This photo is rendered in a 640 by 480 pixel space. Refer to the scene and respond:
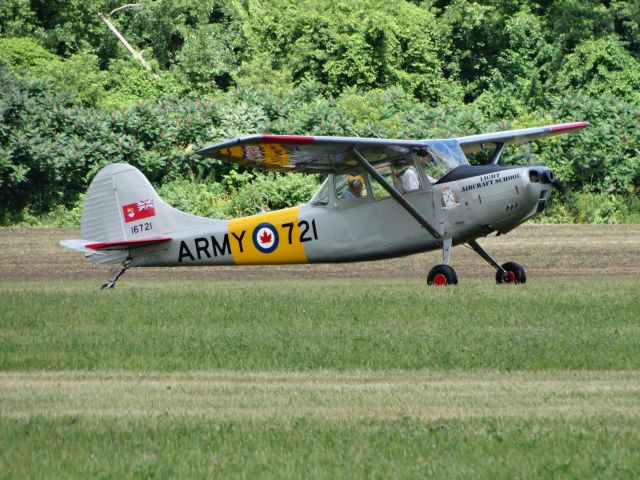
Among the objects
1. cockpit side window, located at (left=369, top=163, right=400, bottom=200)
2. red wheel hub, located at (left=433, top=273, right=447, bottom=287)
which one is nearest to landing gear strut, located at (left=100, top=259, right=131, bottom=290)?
cockpit side window, located at (left=369, top=163, right=400, bottom=200)

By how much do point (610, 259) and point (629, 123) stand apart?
33.0ft

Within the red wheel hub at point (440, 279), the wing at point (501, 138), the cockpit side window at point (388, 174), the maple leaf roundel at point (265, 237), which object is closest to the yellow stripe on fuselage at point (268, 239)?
the maple leaf roundel at point (265, 237)

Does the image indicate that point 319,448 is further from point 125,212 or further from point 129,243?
point 125,212

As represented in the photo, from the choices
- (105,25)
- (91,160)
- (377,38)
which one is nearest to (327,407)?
(91,160)

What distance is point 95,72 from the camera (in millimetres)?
44000

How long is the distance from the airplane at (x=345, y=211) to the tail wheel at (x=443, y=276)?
0.07ft

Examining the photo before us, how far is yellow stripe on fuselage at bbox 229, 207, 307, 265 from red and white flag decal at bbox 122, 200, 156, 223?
1322mm

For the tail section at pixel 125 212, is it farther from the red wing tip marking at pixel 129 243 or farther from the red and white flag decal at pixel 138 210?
the red wing tip marking at pixel 129 243

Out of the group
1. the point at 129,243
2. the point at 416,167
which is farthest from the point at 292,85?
the point at 416,167

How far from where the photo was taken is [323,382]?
10.2 metres

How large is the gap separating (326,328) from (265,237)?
7.10m

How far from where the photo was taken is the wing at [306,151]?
17.4 meters

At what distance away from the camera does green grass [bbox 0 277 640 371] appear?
1126cm

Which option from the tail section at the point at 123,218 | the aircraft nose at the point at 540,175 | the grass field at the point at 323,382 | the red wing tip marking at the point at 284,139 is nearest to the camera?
the grass field at the point at 323,382
